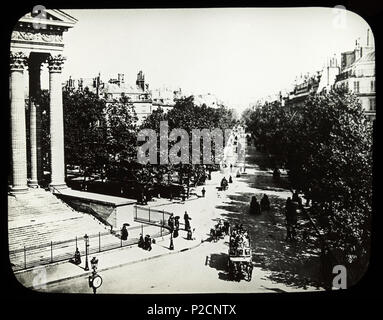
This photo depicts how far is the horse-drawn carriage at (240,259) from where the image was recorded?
1060 centimetres

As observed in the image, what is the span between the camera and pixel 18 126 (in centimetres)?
1229

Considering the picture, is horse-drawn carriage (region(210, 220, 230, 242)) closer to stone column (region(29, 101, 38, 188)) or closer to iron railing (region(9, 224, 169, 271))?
iron railing (region(9, 224, 169, 271))

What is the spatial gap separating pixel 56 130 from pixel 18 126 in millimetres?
3122

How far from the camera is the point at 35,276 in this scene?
10094 millimetres

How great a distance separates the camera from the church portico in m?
9.70

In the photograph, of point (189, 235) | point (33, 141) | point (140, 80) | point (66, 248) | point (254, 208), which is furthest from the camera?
point (33, 141)

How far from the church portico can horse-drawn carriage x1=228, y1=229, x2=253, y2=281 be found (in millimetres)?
6938

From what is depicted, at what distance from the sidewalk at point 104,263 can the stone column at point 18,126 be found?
3.35 metres

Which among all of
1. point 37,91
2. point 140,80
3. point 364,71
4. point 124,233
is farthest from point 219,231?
point 37,91

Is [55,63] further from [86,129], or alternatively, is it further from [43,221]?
[43,221]

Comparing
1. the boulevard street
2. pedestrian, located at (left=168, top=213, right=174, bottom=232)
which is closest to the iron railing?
pedestrian, located at (left=168, top=213, right=174, bottom=232)

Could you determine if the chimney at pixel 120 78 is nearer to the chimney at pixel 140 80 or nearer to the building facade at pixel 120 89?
the building facade at pixel 120 89
